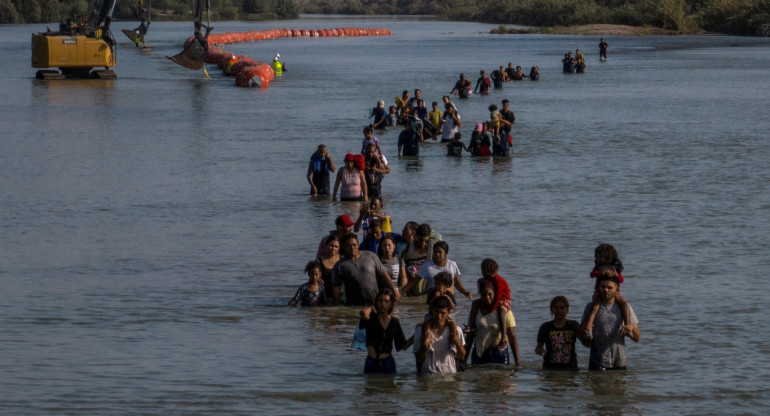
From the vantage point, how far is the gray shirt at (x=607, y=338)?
1195 cm

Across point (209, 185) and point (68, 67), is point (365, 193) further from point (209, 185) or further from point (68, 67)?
point (68, 67)

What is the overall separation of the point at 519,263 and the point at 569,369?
7.11m

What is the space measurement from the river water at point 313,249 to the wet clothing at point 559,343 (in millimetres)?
309

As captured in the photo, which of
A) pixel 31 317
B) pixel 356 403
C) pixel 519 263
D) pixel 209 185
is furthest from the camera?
pixel 209 185

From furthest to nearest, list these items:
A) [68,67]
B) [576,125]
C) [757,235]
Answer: [68,67]
[576,125]
[757,235]

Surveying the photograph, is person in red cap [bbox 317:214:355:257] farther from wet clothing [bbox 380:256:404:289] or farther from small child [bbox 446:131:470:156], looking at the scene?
small child [bbox 446:131:470:156]

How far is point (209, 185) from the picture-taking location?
94.9ft

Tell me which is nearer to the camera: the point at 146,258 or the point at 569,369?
the point at 569,369

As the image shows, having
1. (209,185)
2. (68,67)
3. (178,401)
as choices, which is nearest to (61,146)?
(209,185)

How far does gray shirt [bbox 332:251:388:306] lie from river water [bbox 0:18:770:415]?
559mm

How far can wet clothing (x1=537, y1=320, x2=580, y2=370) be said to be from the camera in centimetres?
1216

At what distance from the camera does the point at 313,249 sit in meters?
21.0

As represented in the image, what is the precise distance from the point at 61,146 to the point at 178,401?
2613 centimetres

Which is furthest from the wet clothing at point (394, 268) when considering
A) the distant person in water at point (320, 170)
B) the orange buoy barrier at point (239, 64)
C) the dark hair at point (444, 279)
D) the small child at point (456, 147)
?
the orange buoy barrier at point (239, 64)
